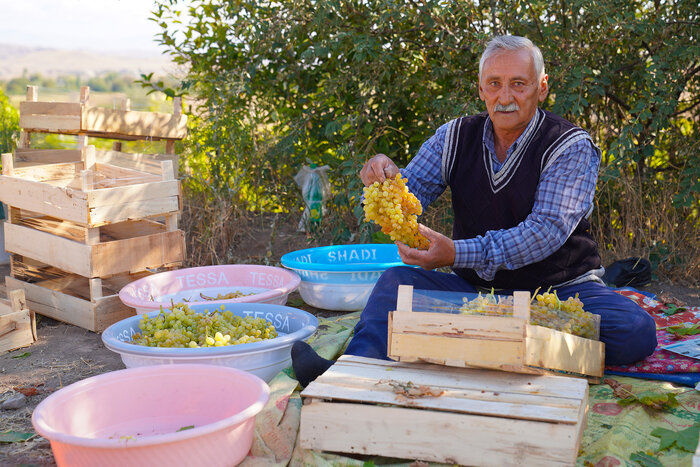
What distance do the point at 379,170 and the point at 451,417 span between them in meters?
1.21

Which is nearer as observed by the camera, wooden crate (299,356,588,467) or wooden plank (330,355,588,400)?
wooden crate (299,356,588,467)

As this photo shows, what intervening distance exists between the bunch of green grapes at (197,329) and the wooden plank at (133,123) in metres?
2.00

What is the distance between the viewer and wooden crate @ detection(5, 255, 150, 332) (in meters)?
3.96

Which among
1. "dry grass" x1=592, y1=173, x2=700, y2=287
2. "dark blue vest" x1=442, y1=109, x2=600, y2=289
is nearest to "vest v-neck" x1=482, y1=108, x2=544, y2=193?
"dark blue vest" x1=442, y1=109, x2=600, y2=289

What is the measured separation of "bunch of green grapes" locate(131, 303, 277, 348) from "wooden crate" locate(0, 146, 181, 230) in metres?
0.96

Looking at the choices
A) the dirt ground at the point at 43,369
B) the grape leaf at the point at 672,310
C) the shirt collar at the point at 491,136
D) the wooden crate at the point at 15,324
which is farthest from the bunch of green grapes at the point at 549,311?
the wooden crate at the point at 15,324

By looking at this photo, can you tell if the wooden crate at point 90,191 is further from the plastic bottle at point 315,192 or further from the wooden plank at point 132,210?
the plastic bottle at point 315,192

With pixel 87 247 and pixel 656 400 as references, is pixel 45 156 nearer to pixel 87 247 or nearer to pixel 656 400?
pixel 87 247

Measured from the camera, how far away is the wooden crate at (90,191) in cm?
390

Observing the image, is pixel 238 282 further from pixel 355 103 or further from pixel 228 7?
pixel 228 7

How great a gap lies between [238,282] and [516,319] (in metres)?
2.44

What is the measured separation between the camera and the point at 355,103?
529 centimetres

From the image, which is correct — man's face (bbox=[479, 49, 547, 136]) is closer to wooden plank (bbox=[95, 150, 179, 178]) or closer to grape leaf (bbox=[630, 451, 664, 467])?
grape leaf (bbox=[630, 451, 664, 467])

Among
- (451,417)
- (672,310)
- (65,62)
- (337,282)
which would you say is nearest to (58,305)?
(337,282)
